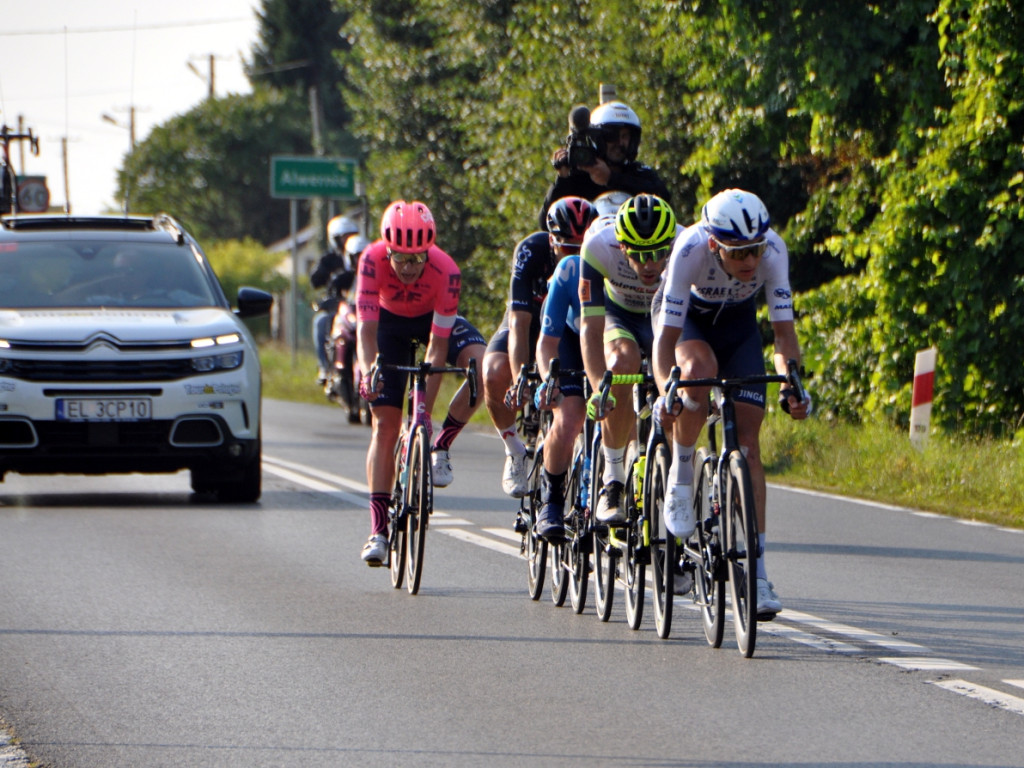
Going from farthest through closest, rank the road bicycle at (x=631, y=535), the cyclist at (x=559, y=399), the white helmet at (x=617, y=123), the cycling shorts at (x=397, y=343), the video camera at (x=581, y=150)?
the white helmet at (x=617, y=123), the video camera at (x=581, y=150), the cycling shorts at (x=397, y=343), the cyclist at (x=559, y=399), the road bicycle at (x=631, y=535)

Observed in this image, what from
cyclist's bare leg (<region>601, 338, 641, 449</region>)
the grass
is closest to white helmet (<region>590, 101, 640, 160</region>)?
cyclist's bare leg (<region>601, 338, 641, 449</region>)

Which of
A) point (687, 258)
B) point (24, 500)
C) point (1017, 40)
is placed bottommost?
point (24, 500)

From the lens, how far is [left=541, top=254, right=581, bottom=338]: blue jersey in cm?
836

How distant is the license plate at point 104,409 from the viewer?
11766 millimetres

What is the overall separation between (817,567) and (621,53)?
1375 centimetres

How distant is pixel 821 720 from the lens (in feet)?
19.2

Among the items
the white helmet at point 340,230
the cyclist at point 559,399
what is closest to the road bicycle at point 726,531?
the cyclist at point 559,399

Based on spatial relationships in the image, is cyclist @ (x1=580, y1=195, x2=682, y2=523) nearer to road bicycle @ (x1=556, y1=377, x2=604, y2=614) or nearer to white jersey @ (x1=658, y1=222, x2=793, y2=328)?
road bicycle @ (x1=556, y1=377, x2=604, y2=614)

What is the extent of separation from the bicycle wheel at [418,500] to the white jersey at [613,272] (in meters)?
1.18

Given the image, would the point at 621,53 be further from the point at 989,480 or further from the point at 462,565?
the point at 462,565

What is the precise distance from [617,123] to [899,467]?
5.00 meters

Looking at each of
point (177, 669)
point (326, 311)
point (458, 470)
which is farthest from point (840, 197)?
point (177, 669)

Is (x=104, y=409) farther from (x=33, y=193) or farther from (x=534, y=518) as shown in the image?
(x=33, y=193)

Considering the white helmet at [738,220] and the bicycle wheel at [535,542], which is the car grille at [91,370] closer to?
the bicycle wheel at [535,542]
